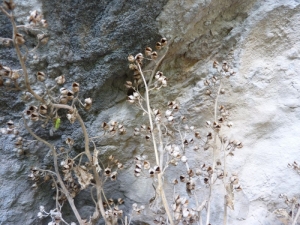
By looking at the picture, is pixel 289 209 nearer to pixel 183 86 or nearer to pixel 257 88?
pixel 257 88

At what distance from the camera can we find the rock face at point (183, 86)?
0.69 m

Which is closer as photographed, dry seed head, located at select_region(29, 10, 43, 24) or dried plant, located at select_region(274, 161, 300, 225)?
dry seed head, located at select_region(29, 10, 43, 24)

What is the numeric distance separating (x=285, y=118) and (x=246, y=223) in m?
0.31

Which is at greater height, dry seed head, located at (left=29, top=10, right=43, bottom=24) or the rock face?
dry seed head, located at (left=29, top=10, right=43, bottom=24)

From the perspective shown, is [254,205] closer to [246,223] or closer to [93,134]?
[246,223]

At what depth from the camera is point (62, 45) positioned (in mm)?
687

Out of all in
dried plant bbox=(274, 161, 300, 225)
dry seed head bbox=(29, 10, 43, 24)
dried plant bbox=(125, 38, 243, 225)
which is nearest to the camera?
dry seed head bbox=(29, 10, 43, 24)

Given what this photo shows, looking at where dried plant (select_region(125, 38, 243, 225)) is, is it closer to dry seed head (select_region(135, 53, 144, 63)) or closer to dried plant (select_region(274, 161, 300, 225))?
dry seed head (select_region(135, 53, 144, 63))

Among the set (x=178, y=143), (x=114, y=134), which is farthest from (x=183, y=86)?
(x=114, y=134)

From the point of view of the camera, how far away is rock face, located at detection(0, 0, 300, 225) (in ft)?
2.25

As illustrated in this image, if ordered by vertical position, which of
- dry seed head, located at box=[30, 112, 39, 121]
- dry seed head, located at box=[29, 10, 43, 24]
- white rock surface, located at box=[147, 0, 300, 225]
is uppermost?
dry seed head, located at box=[29, 10, 43, 24]

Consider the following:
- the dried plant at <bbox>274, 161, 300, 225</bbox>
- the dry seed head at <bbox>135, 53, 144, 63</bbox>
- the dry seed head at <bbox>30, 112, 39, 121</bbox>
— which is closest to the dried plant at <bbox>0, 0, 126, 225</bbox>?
the dry seed head at <bbox>30, 112, 39, 121</bbox>

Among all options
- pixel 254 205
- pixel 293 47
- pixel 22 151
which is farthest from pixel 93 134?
pixel 293 47

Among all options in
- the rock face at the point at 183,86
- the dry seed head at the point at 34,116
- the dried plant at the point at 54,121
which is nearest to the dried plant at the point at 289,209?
the rock face at the point at 183,86
